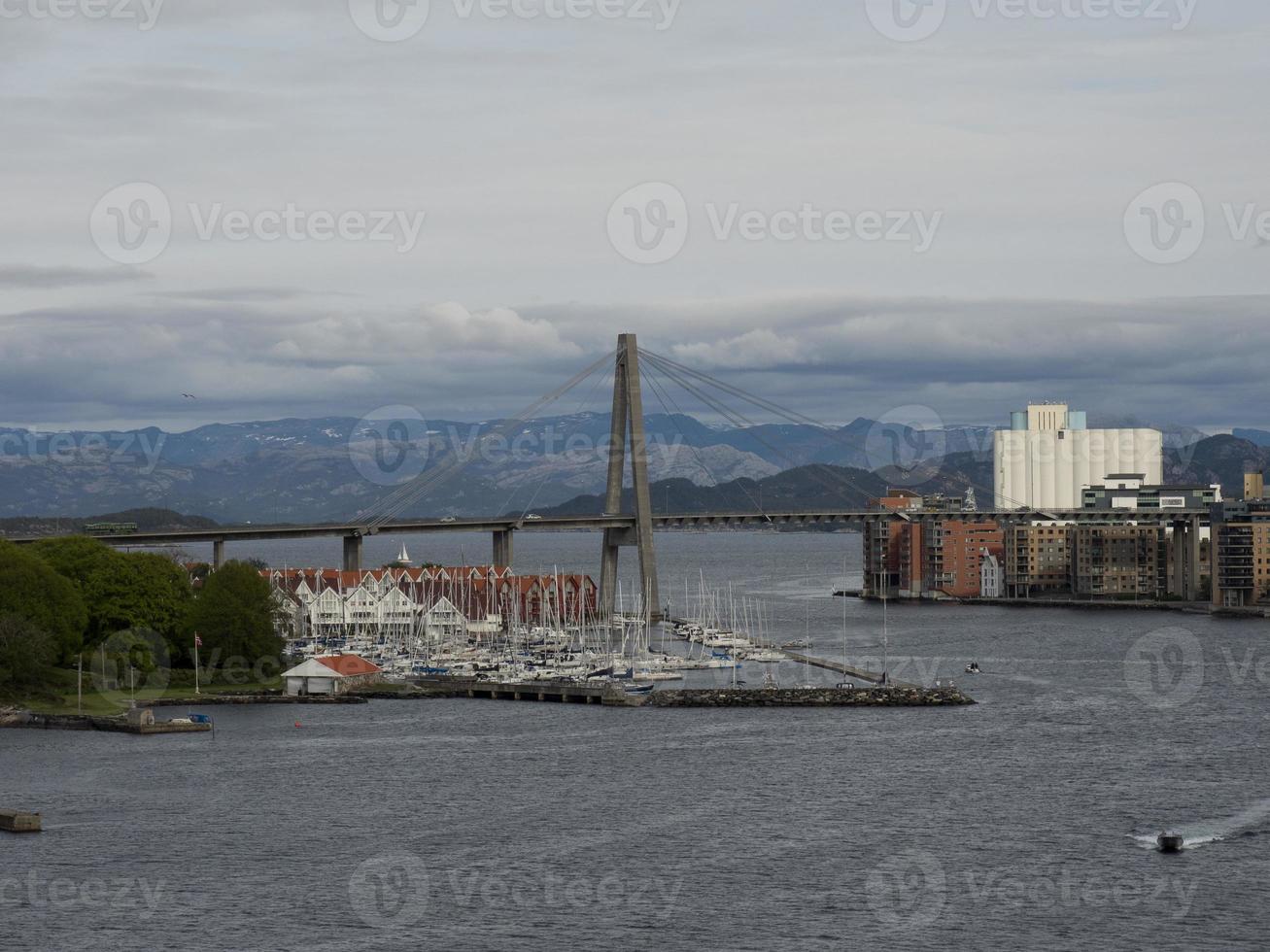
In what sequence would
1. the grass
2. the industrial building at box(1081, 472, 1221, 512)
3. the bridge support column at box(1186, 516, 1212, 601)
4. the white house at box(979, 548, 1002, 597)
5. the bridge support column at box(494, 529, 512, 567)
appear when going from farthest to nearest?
the industrial building at box(1081, 472, 1221, 512), the white house at box(979, 548, 1002, 597), the bridge support column at box(1186, 516, 1212, 601), the bridge support column at box(494, 529, 512, 567), the grass

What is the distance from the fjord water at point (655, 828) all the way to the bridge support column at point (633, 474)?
1790 cm

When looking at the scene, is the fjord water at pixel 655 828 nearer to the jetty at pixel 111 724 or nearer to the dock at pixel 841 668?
the jetty at pixel 111 724

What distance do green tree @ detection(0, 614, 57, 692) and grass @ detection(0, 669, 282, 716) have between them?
A: 29 centimetres

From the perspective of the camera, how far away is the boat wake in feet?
70.8

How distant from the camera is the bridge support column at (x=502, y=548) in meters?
58.2

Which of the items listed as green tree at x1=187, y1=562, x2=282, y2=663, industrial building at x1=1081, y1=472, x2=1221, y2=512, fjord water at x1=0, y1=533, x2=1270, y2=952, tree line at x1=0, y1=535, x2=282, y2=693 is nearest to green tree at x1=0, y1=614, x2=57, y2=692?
tree line at x1=0, y1=535, x2=282, y2=693

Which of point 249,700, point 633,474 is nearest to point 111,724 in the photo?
point 249,700

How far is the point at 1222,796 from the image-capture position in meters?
24.3

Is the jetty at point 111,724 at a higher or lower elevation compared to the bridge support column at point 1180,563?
lower

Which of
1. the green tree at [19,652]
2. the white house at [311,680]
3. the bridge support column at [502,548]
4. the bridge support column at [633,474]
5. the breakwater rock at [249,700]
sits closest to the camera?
the green tree at [19,652]

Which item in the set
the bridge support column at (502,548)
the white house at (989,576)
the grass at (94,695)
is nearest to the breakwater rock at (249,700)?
the grass at (94,695)

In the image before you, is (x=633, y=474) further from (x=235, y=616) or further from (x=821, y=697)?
(x=821, y=697)

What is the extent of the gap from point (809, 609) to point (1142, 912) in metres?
43.5

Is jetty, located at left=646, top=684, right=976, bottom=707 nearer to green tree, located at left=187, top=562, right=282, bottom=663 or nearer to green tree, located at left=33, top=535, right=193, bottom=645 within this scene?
green tree, located at left=187, top=562, right=282, bottom=663
